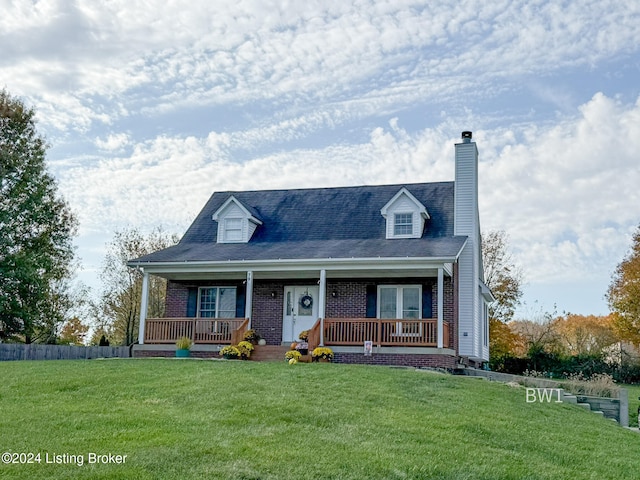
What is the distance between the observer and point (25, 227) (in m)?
31.1

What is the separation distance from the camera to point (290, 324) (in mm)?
22266

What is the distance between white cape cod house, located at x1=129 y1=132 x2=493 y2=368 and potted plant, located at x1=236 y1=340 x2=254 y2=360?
1.81 feet

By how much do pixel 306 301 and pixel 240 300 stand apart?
2.17 meters

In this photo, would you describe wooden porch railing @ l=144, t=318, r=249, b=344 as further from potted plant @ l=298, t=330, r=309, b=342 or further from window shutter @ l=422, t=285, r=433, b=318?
window shutter @ l=422, t=285, r=433, b=318

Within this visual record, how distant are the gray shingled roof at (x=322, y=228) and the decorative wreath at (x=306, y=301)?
1.55 m

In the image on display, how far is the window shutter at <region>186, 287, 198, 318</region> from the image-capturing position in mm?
23250

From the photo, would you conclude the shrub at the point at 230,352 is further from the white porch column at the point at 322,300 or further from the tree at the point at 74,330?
the tree at the point at 74,330

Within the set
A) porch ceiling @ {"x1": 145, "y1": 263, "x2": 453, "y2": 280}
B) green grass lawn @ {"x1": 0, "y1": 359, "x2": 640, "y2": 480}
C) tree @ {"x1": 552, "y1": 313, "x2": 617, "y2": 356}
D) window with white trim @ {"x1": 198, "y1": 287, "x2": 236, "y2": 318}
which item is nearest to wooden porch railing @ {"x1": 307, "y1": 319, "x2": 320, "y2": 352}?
porch ceiling @ {"x1": 145, "y1": 263, "x2": 453, "y2": 280}

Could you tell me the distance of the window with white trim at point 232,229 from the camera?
2411 cm

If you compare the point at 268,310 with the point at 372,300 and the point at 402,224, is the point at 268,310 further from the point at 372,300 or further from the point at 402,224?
the point at 402,224

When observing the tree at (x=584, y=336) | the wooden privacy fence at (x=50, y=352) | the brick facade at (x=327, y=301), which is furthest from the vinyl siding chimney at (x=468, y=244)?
the tree at (x=584, y=336)

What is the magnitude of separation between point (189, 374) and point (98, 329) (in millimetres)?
24906

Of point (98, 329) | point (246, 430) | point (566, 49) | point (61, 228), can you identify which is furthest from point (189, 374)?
point (98, 329)

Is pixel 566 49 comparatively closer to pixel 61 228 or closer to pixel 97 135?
pixel 97 135
